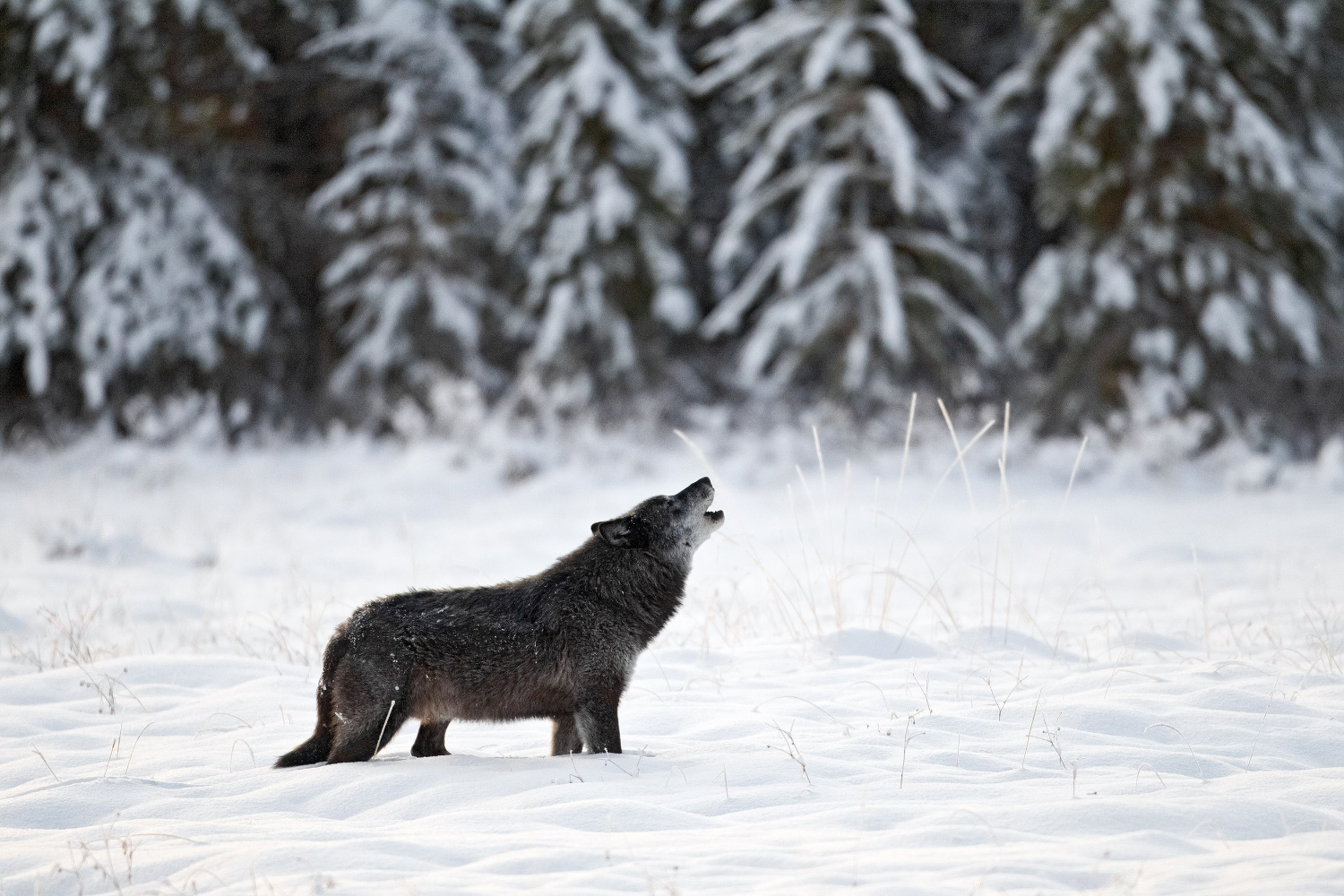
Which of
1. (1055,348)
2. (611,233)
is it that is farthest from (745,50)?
(1055,348)

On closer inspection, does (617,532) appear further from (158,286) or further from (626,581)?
(158,286)

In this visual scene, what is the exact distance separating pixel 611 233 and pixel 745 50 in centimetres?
340

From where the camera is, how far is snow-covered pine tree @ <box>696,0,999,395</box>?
1527 cm

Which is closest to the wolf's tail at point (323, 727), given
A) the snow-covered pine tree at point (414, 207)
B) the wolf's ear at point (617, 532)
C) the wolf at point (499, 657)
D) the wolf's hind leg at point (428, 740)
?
the wolf at point (499, 657)

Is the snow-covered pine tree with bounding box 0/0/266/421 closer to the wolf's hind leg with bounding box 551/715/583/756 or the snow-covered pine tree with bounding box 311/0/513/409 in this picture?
the snow-covered pine tree with bounding box 311/0/513/409

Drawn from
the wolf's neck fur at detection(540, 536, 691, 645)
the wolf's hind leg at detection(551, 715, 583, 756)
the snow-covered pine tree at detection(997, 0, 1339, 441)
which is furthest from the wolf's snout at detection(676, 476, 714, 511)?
the snow-covered pine tree at detection(997, 0, 1339, 441)

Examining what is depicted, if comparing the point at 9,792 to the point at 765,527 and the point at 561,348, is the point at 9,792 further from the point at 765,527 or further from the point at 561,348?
the point at 561,348

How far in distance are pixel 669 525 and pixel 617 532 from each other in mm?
274

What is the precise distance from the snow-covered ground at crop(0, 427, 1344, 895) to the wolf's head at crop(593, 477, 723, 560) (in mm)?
837

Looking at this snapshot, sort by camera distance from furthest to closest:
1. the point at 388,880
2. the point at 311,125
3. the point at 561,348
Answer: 1. the point at 311,125
2. the point at 561,348
3. the point at 388,880

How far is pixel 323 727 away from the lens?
14.5ft

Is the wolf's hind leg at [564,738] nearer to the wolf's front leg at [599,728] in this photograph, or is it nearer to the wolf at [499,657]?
the wolf at [499,657]

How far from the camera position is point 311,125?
2077 centimetres

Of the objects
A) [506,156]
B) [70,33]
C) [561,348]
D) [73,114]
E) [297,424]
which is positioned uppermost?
[70,33]
